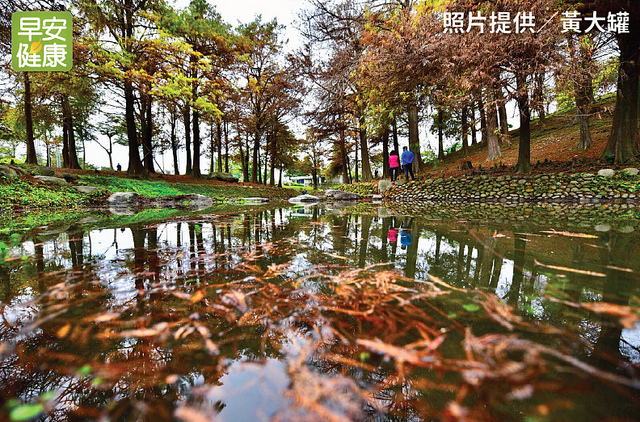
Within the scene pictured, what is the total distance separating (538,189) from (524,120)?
7.42ft

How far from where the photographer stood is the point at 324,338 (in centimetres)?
108

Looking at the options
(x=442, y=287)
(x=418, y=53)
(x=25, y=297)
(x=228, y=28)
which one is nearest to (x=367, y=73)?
(x=418, y=53)

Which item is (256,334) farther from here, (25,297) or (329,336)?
(25,297)

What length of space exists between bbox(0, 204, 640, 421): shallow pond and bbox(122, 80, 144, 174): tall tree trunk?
462 inches

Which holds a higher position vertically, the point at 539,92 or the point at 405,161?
the point at 539,92

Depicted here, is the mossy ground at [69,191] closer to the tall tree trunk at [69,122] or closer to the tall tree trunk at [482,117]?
the tall tree trunk at [69,122]

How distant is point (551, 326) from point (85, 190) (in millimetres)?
12891

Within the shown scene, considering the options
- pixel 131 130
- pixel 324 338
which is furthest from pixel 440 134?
pixel 324 338

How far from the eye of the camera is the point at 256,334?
1.11 meters

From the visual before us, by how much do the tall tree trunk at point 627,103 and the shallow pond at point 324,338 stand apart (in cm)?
955

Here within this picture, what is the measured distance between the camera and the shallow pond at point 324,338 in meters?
0.74

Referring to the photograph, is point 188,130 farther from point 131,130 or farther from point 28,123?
point 28,123

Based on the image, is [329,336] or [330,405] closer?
[330,405]

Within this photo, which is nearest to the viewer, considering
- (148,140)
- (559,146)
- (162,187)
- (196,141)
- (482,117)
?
(482,117)
